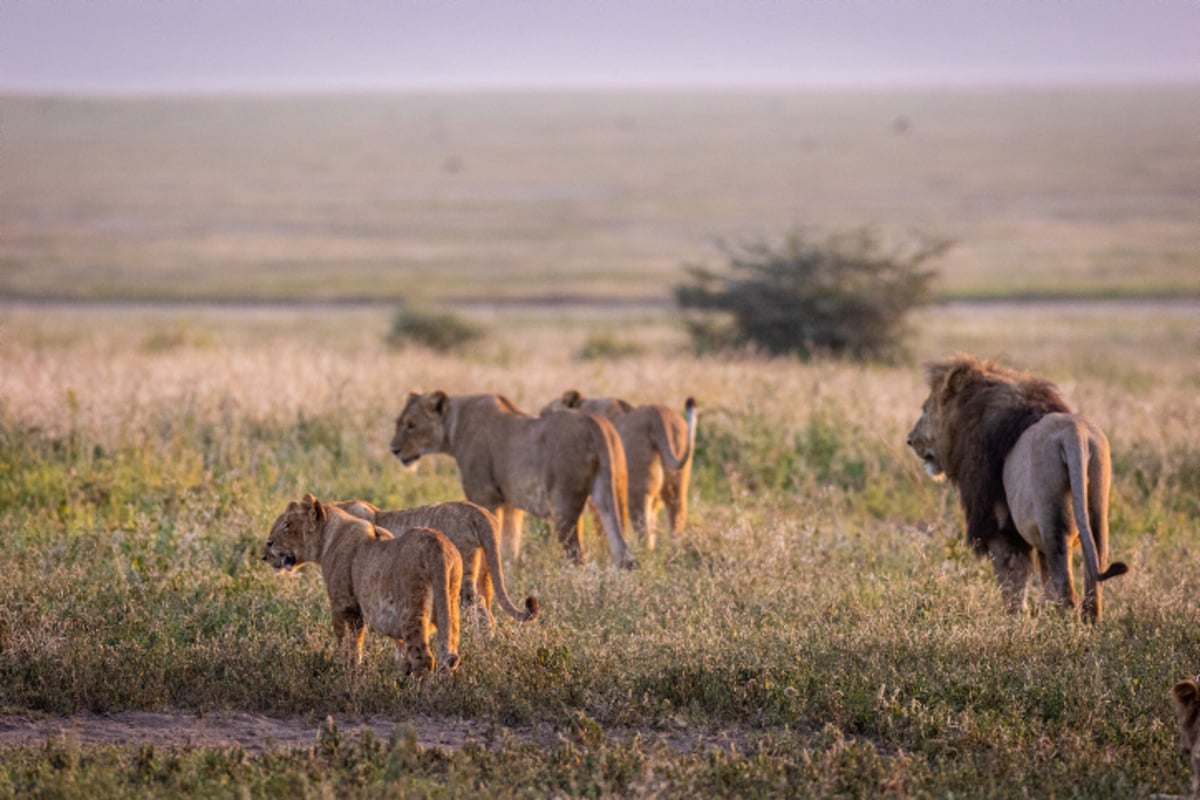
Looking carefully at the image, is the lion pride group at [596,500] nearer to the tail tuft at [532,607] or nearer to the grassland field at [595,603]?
the tail tuft at [532,607]

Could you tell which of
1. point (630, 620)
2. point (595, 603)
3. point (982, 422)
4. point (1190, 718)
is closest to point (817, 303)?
point (982, 422)

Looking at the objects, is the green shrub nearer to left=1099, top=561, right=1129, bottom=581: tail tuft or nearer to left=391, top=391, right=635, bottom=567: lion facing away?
left=391, top=391, right=635, bottom=567: lion facing away

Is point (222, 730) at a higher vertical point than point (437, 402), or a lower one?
lower

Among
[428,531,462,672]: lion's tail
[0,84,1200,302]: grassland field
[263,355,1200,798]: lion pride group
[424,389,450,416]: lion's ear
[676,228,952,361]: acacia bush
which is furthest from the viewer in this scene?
[0,84,1200,302]: grassland field

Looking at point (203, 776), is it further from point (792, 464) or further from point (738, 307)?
point (738, 307)

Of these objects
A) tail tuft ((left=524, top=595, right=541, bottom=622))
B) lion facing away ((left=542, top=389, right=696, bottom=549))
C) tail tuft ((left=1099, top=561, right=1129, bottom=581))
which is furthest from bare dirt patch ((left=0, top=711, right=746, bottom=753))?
lion facing away ((left=542, top=389, right=696, bottom=549))

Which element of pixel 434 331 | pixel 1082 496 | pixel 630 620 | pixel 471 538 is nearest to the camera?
pixel 471 538

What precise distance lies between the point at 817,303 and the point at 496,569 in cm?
1639

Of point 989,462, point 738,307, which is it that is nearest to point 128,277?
point 738,307

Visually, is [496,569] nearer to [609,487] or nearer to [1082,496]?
[609,487]

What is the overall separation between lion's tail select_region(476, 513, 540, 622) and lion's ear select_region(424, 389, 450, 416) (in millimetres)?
2776

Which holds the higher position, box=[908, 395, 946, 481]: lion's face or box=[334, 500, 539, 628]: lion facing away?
box=[908, 395, 946, 481]: lion's face

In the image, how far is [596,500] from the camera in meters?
9.59

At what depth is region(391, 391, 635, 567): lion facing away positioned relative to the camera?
9492 mm
